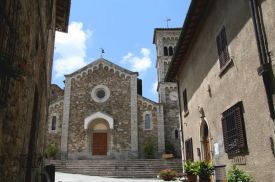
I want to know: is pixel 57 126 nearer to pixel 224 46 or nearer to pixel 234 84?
pixel 224 46

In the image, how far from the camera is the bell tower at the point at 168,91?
28438 millimetres

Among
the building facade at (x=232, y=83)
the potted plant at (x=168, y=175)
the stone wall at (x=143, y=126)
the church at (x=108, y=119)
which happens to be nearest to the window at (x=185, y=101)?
the building facade at (x=232, y=83)

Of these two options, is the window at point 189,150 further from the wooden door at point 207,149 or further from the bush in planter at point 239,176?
the bush in planter at point 239,176

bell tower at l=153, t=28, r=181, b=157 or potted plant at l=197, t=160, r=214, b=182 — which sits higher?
bell tower at l=153, t=28, r=181, b=157

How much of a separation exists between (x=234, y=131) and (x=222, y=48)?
2480 millimetres

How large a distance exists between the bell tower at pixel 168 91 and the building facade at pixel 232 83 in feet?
51.2

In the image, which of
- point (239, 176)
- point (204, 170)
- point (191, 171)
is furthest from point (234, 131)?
point (191, 171)

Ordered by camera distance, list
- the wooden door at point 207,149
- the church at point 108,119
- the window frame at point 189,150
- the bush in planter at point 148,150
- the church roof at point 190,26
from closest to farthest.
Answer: the church roof at point 190,26 → the wooden door at point 207,149 → the window frame at point 189,150 → the bush in planter at point 148,150 → the church at point 108,119

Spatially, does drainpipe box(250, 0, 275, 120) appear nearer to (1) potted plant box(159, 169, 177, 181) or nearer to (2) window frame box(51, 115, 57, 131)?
(1) potted plant box(159, 169, 177, 181)

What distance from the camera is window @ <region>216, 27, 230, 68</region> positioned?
830cm

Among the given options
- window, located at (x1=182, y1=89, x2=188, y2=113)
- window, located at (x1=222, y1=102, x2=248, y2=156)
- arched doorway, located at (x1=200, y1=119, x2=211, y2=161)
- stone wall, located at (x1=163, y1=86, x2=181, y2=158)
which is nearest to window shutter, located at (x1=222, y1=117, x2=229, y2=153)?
window, located at (x1=222, y1=102, x2=248, y2=156)

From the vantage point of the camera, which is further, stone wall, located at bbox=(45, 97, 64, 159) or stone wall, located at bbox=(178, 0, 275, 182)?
stone wall, located at bbox=(45, 97, 64, 159)

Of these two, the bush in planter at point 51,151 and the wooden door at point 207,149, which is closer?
the wooden door at point 207,149

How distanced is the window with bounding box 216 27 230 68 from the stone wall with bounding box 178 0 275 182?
0.23m
